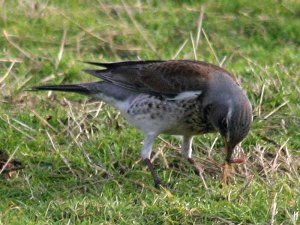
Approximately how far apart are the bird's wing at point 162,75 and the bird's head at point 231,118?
9.8 inches

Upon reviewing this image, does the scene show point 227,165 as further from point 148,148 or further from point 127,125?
point 127,125

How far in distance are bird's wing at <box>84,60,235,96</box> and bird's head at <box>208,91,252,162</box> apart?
0.82 feet

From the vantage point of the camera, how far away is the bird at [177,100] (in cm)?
720

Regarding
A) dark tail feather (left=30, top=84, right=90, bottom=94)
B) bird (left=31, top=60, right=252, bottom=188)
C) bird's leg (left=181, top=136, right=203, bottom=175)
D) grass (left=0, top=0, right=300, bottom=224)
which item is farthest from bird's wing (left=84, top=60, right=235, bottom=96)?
grass (left=0, top=0, right=300, bottom=224)

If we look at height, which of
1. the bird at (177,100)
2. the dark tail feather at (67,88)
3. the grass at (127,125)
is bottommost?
the grass at (127,125)

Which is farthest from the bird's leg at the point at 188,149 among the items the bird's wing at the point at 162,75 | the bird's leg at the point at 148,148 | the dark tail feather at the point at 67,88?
the dark tail feather at the point at 67,88

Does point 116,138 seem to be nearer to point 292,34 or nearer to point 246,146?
point 246,146

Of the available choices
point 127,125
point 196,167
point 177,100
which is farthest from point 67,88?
point 196,167

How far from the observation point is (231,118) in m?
7.11

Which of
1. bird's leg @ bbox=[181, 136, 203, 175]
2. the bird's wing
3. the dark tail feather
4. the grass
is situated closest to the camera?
the grass

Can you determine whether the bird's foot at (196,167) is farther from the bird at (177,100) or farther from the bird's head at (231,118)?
the bird's head at (231,118)

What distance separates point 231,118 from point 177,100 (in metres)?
0.49

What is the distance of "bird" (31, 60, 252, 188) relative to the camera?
7.20 meters

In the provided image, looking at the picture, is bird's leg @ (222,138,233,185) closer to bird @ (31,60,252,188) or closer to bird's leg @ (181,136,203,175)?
bird @ (31,60,252,188)
